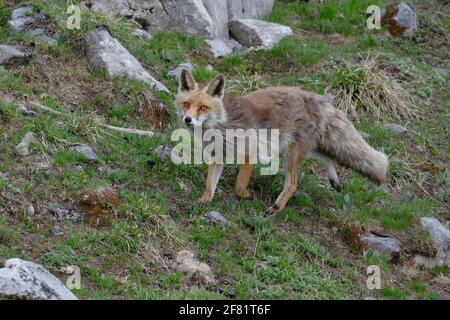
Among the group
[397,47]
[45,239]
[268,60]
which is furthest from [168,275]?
[397,47]

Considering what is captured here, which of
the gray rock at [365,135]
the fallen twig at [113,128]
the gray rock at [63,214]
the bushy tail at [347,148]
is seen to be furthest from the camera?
Answer: the gray rock at [365,135]

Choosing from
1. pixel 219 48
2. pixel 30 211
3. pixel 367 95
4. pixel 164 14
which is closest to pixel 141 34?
pixel 164 14

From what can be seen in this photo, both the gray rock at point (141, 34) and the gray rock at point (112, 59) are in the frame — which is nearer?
the gray rock at point (112, 59)

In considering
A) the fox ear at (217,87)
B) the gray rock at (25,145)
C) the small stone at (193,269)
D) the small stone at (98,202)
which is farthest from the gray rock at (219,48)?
the small stone at (193,269)

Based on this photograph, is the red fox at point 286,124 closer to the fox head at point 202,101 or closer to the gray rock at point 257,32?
the fox head at point 202,101

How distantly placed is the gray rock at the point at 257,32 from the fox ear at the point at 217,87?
17.9 ft

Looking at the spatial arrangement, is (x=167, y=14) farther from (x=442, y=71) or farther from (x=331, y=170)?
(x=442, y=71)

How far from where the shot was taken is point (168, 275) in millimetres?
8234

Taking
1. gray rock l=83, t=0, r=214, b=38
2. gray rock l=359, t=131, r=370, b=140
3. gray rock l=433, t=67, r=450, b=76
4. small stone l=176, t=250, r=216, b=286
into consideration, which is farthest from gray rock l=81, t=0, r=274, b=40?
small stone l=176, t=250, r=216, b=286

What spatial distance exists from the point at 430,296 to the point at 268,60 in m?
6.90

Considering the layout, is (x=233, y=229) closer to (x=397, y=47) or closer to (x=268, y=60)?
(x=268, y=60)

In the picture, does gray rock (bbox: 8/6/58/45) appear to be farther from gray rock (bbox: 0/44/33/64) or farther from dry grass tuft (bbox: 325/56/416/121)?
dry grass tuft (bbox: 325/56/416/121)

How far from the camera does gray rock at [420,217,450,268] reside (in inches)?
407

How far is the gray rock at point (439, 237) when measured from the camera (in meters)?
10.3
